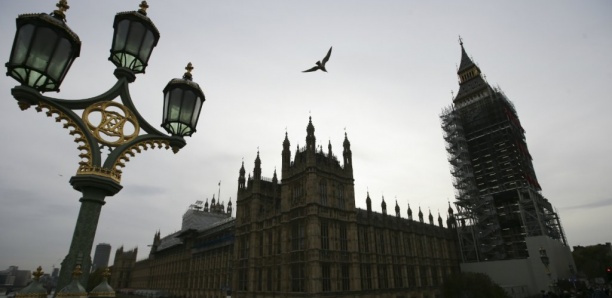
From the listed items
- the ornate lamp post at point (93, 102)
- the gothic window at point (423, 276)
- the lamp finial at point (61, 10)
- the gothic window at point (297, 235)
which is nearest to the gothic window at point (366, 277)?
the gothic window at point (297, 235)

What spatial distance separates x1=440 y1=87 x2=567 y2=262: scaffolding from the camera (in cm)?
5638

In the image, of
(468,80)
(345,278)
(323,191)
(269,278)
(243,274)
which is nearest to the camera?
(345,278)

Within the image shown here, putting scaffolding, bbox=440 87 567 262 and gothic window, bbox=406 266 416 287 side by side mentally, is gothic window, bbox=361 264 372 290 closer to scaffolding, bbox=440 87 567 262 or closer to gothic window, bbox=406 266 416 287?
gothic window, bbox=406 266 416 287

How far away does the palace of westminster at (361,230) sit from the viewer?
Result: 36.7 meters

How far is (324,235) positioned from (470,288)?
53.0ft

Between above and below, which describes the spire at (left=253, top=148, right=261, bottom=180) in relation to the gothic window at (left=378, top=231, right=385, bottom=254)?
above

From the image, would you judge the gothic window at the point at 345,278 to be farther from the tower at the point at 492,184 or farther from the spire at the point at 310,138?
the tower at the point at 492,184

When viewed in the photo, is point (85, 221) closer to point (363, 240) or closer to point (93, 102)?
point (93, 102)

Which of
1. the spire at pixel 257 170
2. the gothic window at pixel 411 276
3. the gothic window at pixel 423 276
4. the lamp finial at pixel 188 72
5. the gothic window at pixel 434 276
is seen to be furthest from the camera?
the gothic window at pixel 434 276

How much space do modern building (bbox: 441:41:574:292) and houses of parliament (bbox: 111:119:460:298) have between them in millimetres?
5789

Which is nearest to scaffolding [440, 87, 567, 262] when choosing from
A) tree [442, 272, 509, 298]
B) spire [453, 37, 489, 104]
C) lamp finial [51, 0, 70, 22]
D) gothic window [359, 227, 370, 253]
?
spire [453, 37, 489, 104]

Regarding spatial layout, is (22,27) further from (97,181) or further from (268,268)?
(268,268)

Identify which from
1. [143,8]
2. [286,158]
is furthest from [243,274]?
[143,8]

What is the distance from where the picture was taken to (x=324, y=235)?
1422 inches
